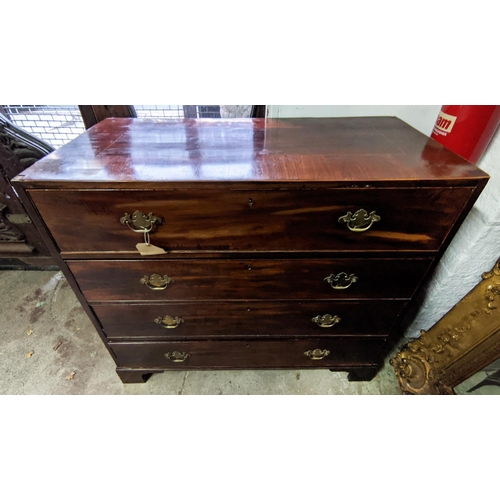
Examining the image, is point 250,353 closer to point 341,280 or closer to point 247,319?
point 247,319

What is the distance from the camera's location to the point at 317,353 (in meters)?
1.24

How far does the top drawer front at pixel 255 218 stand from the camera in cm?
77

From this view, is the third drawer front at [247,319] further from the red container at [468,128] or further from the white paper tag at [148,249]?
the red container at [468,128]

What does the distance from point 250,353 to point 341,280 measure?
0.55 m

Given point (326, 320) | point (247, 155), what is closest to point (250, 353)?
point (326, 320)

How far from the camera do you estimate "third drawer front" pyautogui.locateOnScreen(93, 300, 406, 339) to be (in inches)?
41.3

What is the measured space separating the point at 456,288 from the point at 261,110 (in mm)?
1207

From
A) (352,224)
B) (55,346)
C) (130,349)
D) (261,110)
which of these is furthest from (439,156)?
(55,346)

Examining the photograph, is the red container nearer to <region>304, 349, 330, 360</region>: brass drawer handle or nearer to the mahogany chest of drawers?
the mahogany chest of drawers

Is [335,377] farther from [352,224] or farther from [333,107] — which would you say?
[333,107]

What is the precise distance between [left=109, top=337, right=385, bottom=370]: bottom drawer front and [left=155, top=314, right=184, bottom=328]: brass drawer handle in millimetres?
131

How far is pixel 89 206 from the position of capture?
0.79m

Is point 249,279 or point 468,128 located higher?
point 468,128

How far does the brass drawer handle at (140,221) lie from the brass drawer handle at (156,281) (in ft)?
0.63
